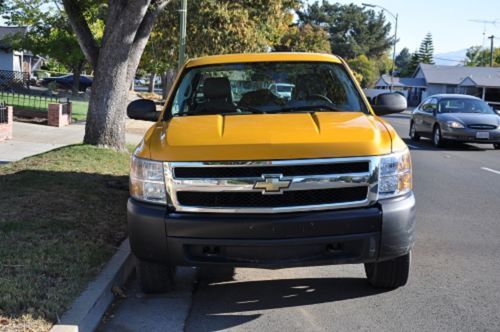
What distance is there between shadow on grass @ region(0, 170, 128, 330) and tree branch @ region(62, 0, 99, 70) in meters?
3.24

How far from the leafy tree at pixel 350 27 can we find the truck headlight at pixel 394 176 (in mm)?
89065

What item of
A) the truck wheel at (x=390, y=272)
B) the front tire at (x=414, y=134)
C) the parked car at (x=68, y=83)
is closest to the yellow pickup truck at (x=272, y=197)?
the truck wheel at (x=390, y=272)

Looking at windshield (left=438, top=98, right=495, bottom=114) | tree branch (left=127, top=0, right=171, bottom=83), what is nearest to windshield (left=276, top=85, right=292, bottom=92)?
tree branch (left=127, top=0, right=171, bottom=83)

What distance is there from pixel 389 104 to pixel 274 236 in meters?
2.51

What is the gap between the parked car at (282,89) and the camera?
5738 mm

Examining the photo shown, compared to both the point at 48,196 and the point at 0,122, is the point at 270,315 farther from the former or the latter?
the point at 0,122

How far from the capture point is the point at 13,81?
93.6 feet

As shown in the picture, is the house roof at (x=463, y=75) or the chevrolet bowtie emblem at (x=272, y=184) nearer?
the chevrolet bowtie emblem at (x=272, y=184)

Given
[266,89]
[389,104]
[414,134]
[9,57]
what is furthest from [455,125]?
[9,57]

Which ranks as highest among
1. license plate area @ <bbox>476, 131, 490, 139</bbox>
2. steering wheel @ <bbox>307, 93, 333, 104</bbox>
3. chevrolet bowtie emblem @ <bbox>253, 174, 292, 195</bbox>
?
steering wheel @ <bbox>307, 93, 333, 104</bbox>

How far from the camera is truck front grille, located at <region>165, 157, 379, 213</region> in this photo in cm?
408

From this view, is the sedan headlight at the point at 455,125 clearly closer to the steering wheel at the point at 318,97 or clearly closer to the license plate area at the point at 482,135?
the license plate area at the point at 482,135

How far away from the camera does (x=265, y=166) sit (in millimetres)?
4066

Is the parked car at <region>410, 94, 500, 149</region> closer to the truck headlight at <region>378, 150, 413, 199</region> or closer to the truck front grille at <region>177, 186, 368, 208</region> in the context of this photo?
the truck headlight at <region>378, 150, 413, 199</region>
